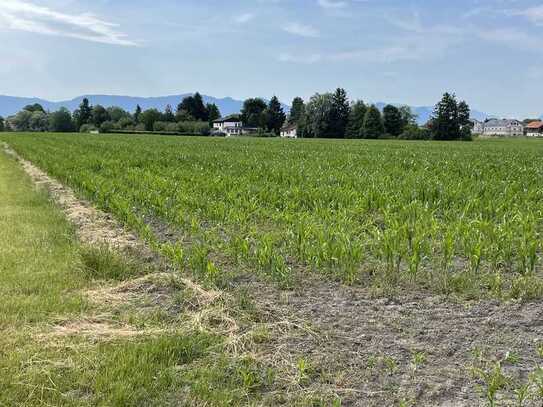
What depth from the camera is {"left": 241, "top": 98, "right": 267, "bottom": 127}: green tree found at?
147m

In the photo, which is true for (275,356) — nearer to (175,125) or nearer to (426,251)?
(426,251)

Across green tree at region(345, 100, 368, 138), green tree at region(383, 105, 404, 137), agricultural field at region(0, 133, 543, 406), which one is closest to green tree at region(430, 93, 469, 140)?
green tree at region(383, 105, 404, 137)

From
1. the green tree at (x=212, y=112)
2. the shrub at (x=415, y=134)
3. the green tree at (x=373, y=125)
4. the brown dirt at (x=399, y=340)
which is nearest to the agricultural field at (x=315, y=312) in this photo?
the brown dirt at (x=399, y=340)

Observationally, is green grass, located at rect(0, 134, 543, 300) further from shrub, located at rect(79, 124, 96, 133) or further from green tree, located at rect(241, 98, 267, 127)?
green tree, located at rect(241, 98, 267, 127)

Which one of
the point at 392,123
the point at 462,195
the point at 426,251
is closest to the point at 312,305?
the point at 426,251

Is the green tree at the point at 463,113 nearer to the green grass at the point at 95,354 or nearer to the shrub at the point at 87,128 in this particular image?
the shrub at the point at 87,128

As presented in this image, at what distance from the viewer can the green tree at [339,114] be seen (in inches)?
4318

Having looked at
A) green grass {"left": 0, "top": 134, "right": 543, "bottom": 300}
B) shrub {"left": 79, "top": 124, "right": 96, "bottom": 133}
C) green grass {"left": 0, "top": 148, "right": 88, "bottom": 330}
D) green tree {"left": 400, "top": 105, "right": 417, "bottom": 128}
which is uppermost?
green tree {"left": 400, "top": 105, "right": 417, "bottom": 128}

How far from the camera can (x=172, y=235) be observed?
302 inches

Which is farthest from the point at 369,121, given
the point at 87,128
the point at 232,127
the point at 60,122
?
the point at 60,122

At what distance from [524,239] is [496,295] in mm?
1250

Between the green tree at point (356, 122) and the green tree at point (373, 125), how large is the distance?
128cm

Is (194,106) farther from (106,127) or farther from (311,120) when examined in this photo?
(311,120)

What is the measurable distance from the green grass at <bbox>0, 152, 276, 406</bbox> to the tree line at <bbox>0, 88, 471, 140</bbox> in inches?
3873
